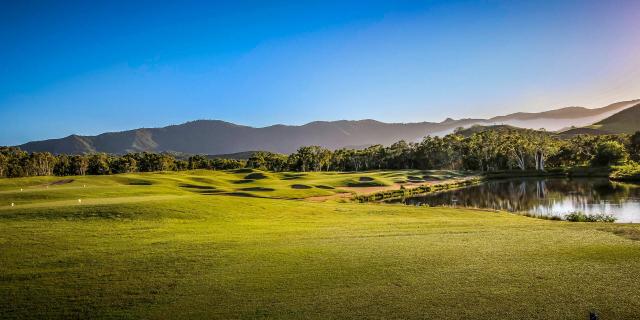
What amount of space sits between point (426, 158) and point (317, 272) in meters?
168

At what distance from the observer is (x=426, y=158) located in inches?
6895

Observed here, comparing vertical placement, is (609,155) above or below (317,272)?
above

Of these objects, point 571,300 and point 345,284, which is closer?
point 571,300

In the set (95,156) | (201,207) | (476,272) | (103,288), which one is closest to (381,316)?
(476,272)

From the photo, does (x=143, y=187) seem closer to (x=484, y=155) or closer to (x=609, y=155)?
(x=609, y=155)

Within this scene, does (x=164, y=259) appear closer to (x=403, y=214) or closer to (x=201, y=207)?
(x=201, y=207)

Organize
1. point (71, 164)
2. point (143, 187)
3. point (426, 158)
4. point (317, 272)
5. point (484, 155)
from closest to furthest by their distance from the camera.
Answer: point (317, 272) → point (143, 187) → point (484, 155) → point (71, 164) → point (426, 158)

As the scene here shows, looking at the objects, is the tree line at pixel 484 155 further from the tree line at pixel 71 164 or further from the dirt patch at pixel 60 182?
the dirt patch at pixel 60 182

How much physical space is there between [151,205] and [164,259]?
53.0 ft

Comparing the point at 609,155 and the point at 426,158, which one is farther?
the point at 426,158

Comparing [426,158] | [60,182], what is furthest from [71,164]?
[426,158]

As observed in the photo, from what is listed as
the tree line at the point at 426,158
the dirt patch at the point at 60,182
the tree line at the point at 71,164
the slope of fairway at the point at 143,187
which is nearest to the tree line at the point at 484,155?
the tree line at the point at 426,158

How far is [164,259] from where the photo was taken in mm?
16281

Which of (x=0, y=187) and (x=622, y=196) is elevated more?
(x=0, y=187)
